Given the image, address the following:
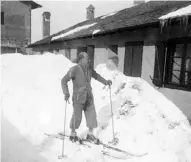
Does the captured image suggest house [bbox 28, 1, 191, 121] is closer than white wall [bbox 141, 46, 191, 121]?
No

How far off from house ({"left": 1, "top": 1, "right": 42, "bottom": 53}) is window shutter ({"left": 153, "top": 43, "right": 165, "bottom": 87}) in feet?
52.7

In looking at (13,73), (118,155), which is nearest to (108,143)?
(118,155)

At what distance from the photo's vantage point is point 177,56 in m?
6.61

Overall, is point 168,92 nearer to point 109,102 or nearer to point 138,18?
point 109,102

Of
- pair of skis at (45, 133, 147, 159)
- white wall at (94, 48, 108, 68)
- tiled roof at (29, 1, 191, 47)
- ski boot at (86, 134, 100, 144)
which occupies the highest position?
tiled roof at (29, 1, 191, 47)

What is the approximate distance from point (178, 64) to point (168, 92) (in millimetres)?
951

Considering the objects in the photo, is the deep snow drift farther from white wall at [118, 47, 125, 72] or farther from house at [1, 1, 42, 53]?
house at [1, 1, 42, 53]

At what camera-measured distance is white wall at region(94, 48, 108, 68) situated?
35.1 ft

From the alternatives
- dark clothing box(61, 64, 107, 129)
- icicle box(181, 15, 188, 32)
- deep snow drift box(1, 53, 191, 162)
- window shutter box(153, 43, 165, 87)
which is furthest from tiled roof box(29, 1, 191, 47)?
dark clothing box(61, 64, 107, 129)

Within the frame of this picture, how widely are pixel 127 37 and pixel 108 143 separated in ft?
18.2

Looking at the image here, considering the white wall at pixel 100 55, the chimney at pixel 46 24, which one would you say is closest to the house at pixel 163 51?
the white wall at pixel 100 55

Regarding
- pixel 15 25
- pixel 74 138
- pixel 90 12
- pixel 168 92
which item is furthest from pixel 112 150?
pixel 90 12

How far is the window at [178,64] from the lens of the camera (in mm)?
6273

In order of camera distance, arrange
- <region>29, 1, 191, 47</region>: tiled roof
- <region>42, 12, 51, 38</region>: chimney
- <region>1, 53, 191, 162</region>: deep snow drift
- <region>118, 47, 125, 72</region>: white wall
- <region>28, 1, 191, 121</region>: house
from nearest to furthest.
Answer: <region>1, 53, 191, 162</region>: deep snow drift < <region>28, 1, 191, 121</region>: house < <region>29, 1, 191, 47</region>: tiled roof < <region>118, 47, 125, 72</region>: white wall < <region>42, 12, 51, 38</region>: chimney
